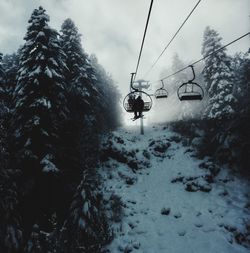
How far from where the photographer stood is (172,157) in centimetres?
2886

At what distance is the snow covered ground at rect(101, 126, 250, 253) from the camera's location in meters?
14.7

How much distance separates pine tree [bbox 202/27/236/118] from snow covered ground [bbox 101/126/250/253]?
191 inches

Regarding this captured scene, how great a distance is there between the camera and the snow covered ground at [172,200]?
14.7 meters

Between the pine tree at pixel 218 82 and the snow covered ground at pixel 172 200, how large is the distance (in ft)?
15.9

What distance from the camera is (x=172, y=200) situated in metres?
20.3

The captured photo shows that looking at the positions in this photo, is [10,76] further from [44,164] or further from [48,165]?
[48,165]

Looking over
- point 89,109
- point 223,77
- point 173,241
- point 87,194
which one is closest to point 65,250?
point 87,194

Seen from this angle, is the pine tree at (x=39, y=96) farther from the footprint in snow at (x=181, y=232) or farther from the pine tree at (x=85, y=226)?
the footprint in snow at (x=181, y=232)

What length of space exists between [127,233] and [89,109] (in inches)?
495

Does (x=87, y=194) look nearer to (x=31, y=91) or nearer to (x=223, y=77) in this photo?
(x=31, y=91)

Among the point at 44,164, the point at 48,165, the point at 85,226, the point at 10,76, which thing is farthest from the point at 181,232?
the point at 10,76

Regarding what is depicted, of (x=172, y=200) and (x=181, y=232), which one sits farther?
(x=172, y=200)

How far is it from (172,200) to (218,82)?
13.1 m

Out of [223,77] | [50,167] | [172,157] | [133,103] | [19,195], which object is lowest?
[19,195]
